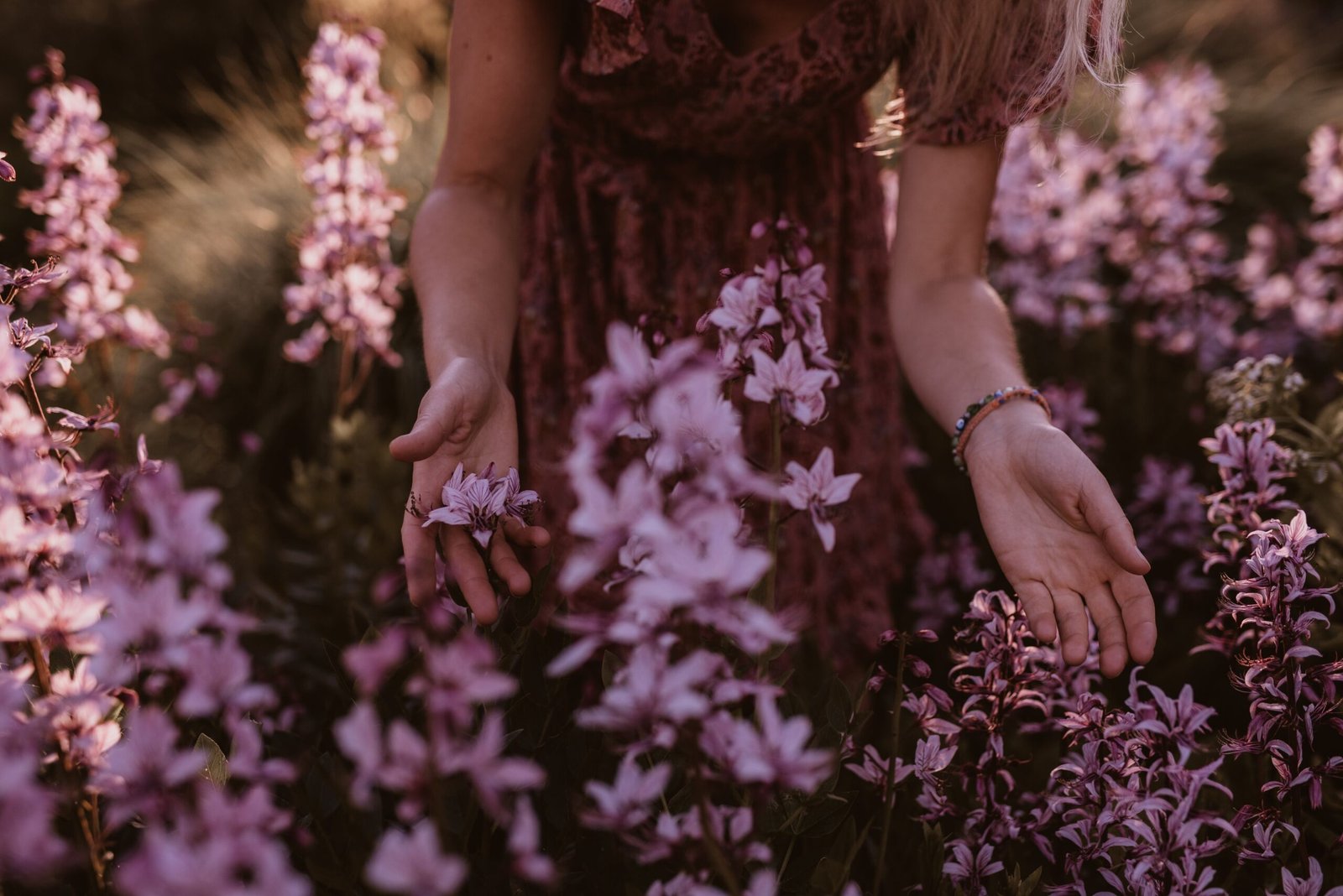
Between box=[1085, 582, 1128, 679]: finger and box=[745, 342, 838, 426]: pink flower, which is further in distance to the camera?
box=[1085, 582, 1128, 679]: finger

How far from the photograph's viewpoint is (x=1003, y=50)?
6.09ft

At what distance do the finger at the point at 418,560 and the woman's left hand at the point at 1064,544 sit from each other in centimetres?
72

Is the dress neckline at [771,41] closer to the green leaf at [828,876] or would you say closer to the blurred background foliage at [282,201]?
the blurred background foliage at [282,201]

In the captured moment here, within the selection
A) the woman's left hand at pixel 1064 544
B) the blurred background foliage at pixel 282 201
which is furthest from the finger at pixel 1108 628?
the blurred background foliage at pixel 282 201

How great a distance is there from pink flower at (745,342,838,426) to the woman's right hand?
320 millimetres

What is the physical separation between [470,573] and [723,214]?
1346 mm

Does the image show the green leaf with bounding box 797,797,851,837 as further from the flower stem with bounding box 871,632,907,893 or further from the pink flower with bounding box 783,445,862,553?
the pink flower with bounding box 783,445,862,553

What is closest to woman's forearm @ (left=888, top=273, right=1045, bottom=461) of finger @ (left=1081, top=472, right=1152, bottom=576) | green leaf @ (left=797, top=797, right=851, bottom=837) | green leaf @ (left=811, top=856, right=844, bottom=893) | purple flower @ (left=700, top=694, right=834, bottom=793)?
finger @ (left=1081, top=472, right=1152, bottom=576)

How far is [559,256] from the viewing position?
7.59 feet

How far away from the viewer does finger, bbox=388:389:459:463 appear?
1.20 metres

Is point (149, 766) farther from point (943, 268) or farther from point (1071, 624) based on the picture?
point (943, 268)

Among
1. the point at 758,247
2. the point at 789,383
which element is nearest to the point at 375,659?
the point at 789,383

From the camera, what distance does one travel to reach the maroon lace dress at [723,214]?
6.40 ft

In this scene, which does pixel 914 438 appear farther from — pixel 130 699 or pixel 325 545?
pixel 130 699
